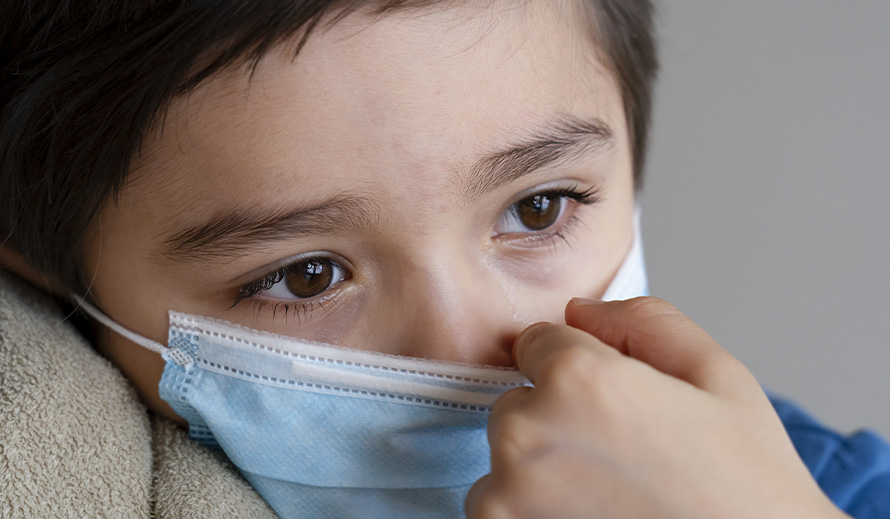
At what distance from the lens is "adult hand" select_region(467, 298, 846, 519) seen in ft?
2.19

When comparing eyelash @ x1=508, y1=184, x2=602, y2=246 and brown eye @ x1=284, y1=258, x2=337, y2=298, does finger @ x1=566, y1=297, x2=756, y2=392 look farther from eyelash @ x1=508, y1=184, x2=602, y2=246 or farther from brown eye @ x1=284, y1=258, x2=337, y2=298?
brown eye @ x1=284, y1=258, x2=337, y2=298

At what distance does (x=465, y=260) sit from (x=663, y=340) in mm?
220

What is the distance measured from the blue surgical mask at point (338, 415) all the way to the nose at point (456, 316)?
0.06 ft

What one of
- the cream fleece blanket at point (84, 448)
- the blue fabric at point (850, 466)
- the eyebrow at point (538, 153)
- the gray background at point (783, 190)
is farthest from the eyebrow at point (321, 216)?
the gray background at point (783, 190)

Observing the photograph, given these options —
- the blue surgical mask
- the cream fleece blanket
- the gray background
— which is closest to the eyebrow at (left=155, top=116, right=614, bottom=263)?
the blue surgical mask

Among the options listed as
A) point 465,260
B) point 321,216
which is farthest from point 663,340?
point 321,216

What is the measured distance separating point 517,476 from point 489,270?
0.82 ft

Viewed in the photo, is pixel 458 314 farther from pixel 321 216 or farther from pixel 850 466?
pixel 850 466

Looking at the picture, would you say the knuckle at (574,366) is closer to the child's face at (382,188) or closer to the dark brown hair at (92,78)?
the child's face at (382,188)

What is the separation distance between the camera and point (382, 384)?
85 centimetres

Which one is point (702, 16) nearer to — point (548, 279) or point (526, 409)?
point (548, 279)

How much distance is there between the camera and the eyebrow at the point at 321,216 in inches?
30.8

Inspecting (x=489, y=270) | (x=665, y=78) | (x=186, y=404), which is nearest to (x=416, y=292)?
(x=489, y=270)

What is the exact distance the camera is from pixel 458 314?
830 mm
